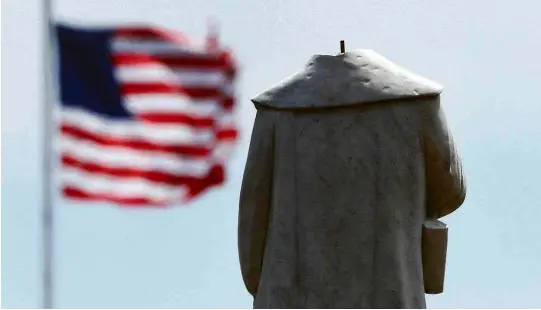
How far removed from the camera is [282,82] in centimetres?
1047

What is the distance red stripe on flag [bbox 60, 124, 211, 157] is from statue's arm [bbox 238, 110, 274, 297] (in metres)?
1.34

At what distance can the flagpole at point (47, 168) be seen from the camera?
1066 cm

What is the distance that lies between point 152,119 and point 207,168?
593 mm

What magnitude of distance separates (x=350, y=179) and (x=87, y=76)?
8.23ft

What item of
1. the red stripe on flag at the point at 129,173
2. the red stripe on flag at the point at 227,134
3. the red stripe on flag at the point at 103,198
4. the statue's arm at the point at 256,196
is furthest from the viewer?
the red stripe on flag at the point at 129,173

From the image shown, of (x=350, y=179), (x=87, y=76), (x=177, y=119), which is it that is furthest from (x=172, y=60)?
(x=350, y=179)

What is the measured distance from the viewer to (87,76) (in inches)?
473

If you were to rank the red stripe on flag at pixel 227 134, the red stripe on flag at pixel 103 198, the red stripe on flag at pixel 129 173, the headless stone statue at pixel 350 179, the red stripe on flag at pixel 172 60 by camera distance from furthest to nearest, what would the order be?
1. the red stripe on flag at pixel 172 60
2. the red stripe on flag at pixel 129 173
3. the red stripe on flag at pixel 103 198
4. the red stripe on flag at pixel 227 134
5. the headless stone statue at pixel 350 179

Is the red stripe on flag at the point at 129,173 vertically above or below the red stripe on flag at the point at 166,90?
below

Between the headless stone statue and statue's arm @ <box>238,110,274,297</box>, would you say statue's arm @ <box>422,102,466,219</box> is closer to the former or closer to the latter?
the headless stone statue

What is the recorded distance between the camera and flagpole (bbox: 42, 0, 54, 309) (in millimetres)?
10662

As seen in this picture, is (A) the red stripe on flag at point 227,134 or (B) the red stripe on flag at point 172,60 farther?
(B) the red stripe on flag at point 172,60

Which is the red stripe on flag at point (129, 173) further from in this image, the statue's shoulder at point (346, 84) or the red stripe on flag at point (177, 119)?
the statue's shoulder at point (346, 84)

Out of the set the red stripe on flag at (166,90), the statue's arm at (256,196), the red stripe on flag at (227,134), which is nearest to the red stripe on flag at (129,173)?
the red stripe on flag at (227,134)
